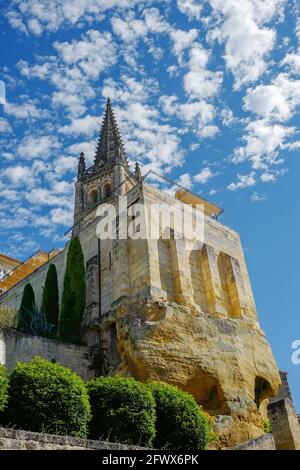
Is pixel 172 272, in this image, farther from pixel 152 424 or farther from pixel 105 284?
pixel 152 424

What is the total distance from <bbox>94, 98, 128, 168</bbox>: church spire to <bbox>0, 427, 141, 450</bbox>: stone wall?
1509 inches

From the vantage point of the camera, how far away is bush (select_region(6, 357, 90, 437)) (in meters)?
12.0

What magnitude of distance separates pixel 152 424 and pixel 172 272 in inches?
355

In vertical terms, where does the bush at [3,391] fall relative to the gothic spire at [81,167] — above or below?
below

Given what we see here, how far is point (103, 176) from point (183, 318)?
96.0 ft

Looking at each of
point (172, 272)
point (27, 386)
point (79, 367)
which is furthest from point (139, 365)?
point (27, 386)

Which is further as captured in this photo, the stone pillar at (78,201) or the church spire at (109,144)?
the church spire at (109,144)

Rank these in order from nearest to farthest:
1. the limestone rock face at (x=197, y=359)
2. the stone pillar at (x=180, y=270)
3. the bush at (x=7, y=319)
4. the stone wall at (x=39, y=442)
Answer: the stone wall at (x=39, y=442) → the limestone rock face at (x=197, y=359) → the bush at (x=7, y=319) → the stone pillar at (x=180, y=270)

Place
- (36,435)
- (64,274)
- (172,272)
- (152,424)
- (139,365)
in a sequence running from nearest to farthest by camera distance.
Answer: (36,435) < (152,424) < (139,365) < (172,272) < (64,274)

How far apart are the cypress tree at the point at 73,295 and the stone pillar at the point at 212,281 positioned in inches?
197

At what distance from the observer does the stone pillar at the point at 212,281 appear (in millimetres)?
22422

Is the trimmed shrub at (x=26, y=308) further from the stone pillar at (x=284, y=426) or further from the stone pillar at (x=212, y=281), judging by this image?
the stone pillar at (x=284, y=426)

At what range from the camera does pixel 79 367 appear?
66.6ft

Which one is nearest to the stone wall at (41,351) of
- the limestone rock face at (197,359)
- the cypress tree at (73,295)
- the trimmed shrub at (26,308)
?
the limestone rock face at (197,359)
